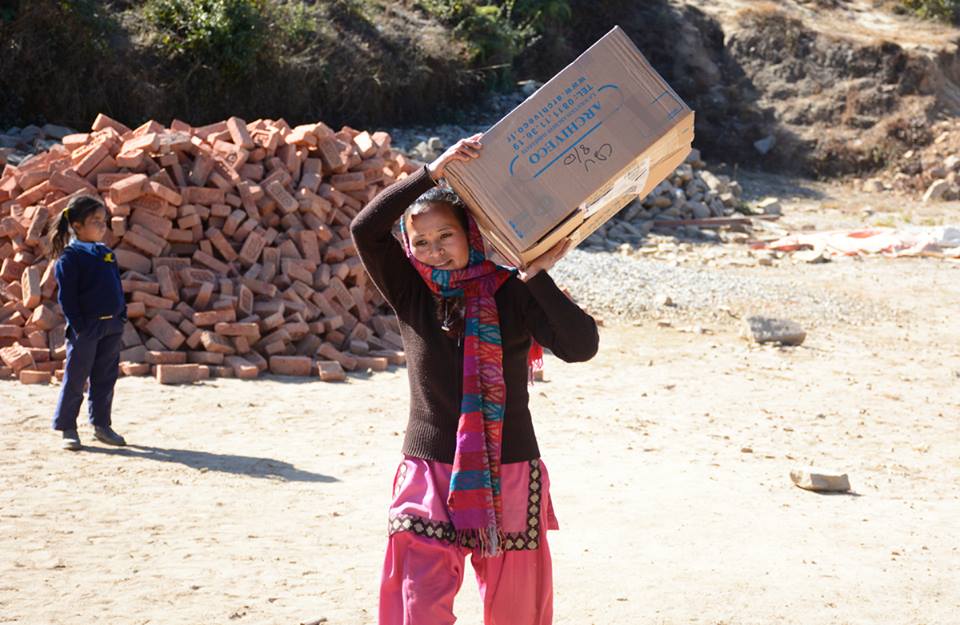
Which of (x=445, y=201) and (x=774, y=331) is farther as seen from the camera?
(x=774, y=331)

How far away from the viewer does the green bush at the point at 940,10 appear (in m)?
29.8

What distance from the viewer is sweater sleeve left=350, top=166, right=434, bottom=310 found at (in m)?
3.03

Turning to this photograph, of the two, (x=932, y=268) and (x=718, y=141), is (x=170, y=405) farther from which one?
(x=718, y=141)

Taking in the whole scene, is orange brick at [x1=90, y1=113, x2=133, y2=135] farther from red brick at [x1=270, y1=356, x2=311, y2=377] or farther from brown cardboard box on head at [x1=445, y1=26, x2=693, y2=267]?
brown cardboard box on head at [x1=445, y1=26, x2=693, y2=267]

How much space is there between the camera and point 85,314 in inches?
252

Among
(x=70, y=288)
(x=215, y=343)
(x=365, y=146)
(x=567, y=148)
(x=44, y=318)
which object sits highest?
(x=365, y=146)

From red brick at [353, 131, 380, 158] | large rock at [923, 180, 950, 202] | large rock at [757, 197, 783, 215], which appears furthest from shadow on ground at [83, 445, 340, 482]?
large rock at [923, 180, 950, 202]

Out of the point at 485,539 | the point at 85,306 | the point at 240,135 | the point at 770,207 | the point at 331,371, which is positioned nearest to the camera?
the point at 485,539

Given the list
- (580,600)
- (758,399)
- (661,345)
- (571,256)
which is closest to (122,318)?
(580,600)

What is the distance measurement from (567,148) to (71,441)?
4483 mm

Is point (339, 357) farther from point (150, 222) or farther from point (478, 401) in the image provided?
point (478, 401)

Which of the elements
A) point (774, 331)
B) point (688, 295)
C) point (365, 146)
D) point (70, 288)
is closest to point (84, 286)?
point (70, 288)

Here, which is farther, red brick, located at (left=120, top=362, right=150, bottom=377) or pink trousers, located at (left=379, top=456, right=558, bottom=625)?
red brick, located at (left=120, top=362, right=150, bottom=377)

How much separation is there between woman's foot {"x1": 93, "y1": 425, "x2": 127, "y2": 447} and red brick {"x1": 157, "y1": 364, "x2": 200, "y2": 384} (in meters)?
1.49
